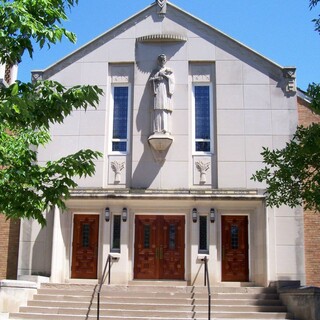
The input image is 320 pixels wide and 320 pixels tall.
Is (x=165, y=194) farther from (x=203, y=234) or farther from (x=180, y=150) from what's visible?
(x=203, y=234)

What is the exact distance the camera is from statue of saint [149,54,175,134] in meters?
15.9

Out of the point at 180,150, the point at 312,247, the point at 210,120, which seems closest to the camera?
the point at 312,247

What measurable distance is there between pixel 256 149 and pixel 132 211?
4.26m

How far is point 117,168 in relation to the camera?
16.0 m

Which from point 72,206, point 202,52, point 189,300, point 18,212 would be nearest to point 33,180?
point 18,212

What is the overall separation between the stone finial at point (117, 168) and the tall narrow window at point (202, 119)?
2.41 m

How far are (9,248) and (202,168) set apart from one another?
6.57 meters

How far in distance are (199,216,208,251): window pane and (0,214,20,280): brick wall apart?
226 inches

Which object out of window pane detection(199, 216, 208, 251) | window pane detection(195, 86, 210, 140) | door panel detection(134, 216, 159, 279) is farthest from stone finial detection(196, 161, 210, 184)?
door panel detection(134, 216, 159, 279)

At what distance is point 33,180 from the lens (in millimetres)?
7602

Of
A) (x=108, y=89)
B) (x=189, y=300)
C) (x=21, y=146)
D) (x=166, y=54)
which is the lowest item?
(x=189, y=300)

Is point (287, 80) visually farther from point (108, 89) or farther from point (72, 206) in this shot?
point (72, 206)

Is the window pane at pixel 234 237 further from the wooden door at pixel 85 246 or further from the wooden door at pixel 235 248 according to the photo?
the wooden door at pixel 85 246

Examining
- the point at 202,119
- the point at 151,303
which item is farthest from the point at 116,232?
the point at 202,119
